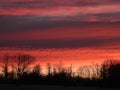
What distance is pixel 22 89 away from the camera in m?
56.4

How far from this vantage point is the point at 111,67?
4326 inches

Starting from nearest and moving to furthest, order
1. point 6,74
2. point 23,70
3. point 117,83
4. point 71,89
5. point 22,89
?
point 22,89
point 71,89
point 117,83
point 6,74
point 23,70

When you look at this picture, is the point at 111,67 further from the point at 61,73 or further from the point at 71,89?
the point at 71,89

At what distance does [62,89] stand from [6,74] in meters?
39.0

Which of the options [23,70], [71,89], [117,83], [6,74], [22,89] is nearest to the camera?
[22,89]

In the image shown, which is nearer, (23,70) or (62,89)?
(62,89)

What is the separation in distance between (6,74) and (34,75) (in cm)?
581

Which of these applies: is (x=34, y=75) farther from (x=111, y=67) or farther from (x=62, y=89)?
(x=62, y=89)

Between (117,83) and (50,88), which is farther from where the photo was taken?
(117,83)

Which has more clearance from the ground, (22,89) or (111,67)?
(111,67)

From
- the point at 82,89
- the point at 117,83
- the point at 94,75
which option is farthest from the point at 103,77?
the point at 82,89

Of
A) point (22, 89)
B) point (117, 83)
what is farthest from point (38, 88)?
point (117, 83)

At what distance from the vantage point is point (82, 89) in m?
61.2

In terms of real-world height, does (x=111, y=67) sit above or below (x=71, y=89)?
above
